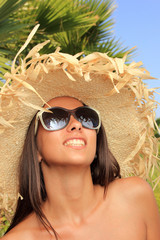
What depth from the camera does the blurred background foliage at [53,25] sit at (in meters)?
4.57

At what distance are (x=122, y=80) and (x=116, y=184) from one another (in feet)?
2.12

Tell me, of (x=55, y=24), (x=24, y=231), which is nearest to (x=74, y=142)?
(x=24, y=231)

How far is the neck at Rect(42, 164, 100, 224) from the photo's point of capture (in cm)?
190

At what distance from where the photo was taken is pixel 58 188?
1941mm

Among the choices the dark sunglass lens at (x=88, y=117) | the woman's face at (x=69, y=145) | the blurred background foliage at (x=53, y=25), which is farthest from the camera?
the blurred background foliage at (x=53, y=25)

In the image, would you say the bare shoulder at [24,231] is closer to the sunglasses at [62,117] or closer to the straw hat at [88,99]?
the straw hat at [88,99]

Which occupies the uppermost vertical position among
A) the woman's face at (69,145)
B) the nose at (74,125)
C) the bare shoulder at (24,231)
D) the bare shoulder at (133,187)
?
the nose at (74,125)

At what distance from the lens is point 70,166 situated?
6.07 ft

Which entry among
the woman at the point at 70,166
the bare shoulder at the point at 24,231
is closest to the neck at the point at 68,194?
the woman at the point at 70,166

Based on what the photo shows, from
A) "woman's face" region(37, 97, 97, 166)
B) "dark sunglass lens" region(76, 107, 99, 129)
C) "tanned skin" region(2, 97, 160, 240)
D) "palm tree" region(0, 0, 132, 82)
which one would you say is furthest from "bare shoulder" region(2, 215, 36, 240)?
"palm tree" region(0, 0, 132, 82)

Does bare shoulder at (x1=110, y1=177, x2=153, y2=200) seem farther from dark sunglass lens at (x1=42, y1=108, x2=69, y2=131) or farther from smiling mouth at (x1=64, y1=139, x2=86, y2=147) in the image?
dark sunglass lens at (x1=42, y1=108, x2=69, y2=131)

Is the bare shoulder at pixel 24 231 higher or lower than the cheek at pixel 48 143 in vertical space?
lower

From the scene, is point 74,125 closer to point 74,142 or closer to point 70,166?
point 74,142

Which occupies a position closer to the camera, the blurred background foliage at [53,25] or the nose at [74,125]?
the nose at [74,125]
